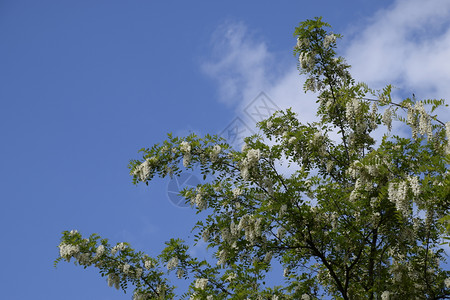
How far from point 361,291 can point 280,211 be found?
125 inches

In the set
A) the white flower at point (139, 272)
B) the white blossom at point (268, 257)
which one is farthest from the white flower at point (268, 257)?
the white flower at point (139, 272)

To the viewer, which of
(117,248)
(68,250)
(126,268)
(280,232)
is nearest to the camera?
(280,232)

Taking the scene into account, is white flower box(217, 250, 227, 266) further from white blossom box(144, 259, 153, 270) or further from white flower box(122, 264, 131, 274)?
white flower box(122, 264, 131, 274)

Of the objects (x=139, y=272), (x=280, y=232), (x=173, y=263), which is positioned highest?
(x=139, y=272)

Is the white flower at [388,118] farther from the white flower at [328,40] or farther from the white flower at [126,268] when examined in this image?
the white flower at [126,268]

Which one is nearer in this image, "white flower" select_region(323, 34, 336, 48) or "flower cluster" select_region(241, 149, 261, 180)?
"flower cluster" select_region(241, 149, 261, 180)

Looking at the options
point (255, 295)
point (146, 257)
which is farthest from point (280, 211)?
point (146, 257)

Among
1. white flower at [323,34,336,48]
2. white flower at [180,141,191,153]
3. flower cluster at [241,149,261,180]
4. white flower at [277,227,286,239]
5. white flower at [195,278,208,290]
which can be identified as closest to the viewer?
flower cluster at [241,149,261,180]

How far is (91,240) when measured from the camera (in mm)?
11469

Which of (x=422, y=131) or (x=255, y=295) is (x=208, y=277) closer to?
(x=255, y=295)

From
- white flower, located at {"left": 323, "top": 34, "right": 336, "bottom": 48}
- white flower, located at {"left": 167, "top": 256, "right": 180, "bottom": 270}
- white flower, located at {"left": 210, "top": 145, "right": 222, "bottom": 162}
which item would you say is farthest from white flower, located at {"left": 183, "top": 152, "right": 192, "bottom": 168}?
white flower, located at {"left": 323, "top": 34, "right": 336, "bottom": 48}

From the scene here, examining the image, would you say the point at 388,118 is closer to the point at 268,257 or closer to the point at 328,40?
the point at 328,40

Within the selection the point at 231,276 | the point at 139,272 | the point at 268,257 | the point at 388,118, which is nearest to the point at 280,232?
the point at 268,257

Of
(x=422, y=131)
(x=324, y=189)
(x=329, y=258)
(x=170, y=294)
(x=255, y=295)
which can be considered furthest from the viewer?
(x=170, y=294)
